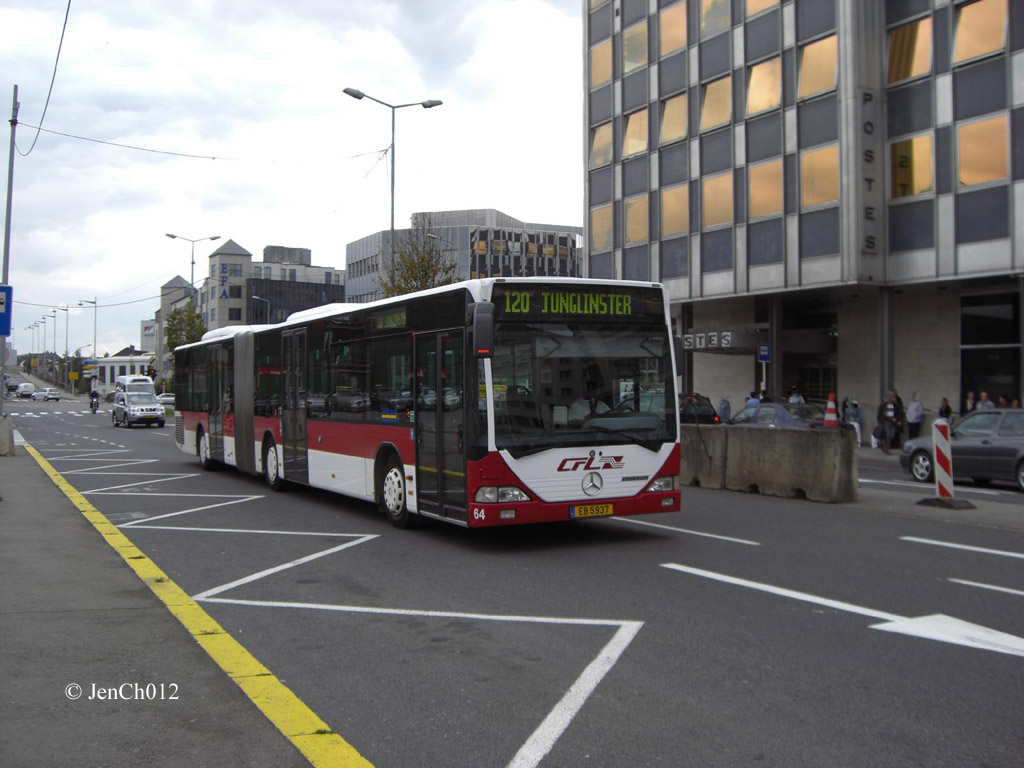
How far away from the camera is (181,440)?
73.7 feet

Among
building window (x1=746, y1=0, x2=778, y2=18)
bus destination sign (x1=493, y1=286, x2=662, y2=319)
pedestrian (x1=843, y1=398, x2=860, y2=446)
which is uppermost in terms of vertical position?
building window (x1=746, y1=0, x2=778, y2=18)

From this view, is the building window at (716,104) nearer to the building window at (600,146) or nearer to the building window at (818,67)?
the building window at (818,67)

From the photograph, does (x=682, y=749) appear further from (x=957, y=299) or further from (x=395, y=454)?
(x=957, y=299)

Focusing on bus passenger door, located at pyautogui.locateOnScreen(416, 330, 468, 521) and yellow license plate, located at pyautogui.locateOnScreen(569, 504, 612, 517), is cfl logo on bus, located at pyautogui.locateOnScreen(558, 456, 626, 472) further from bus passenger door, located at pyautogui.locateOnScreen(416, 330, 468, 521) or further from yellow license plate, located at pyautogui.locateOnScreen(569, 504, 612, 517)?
bus passenger door, located at pyautogui.locateOnScreen(416, 330, 468, 521)

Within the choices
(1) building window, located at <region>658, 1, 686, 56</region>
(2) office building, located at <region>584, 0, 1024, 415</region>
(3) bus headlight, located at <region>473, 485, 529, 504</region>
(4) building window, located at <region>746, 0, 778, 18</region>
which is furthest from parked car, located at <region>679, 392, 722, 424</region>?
(3) bus headlight, located at <region>473, 485, 529, 504</region>

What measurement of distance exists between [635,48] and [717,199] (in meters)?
7.92

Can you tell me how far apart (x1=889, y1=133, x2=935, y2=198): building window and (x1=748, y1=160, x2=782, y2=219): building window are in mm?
3480

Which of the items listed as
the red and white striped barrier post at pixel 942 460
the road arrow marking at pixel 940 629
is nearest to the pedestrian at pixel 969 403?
the red and white striped barrier post at pixel 942 460

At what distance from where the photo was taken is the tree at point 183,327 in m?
66.6

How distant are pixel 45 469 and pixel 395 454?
11564mm

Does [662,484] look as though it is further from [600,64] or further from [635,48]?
Answer: [600,64]

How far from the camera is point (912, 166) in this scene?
91.7ft

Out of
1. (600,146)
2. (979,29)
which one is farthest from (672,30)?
(979,29)

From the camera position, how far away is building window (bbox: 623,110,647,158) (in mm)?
36625
